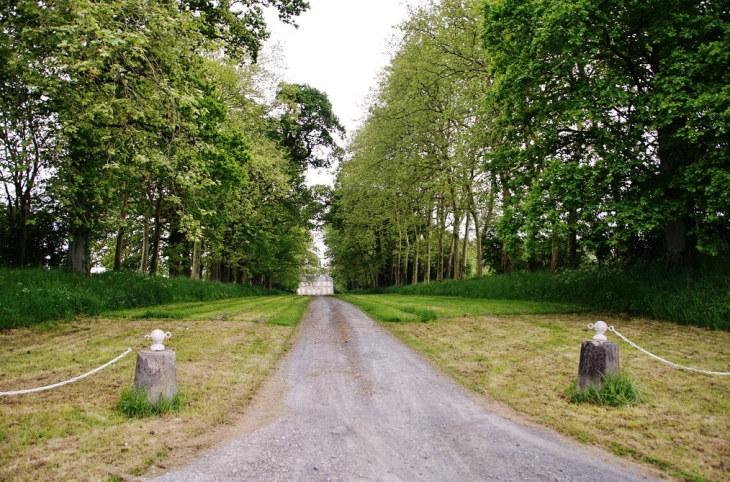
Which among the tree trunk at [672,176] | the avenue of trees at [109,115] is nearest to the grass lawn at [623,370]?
the tree trunk at [672,176]

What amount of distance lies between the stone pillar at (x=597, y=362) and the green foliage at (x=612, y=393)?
0.06 meters

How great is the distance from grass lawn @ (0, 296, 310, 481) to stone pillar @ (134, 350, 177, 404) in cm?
30

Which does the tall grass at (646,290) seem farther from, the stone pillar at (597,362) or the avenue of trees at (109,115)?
the avenue of trees at (109,115)

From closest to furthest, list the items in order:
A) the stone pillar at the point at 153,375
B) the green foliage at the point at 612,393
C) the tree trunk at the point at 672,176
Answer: the stone pillar at the point at 153,375, the green foliage at the point at 612,393, the tree trunk at the point at 672,176

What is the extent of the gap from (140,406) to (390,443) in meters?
2.86

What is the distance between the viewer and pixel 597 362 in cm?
529

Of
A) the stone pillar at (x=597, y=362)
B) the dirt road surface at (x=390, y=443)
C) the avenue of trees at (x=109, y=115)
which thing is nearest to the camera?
the dirt road surface at (x=390, y=443)

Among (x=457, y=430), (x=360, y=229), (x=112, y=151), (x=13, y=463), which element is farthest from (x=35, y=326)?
(x=360, y=229)

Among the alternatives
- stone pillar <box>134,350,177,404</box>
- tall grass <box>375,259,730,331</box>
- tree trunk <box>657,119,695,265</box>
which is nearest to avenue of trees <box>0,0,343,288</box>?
stone pillar <box>134,350,177,404</box>

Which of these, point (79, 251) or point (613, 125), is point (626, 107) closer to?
point (613, 125)

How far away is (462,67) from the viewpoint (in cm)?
1912

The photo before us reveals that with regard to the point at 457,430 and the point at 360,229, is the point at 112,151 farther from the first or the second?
the point at 360,229

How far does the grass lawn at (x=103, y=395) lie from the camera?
138 inches

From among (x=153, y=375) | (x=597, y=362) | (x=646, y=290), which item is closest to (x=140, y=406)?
(x=153, y=375)
